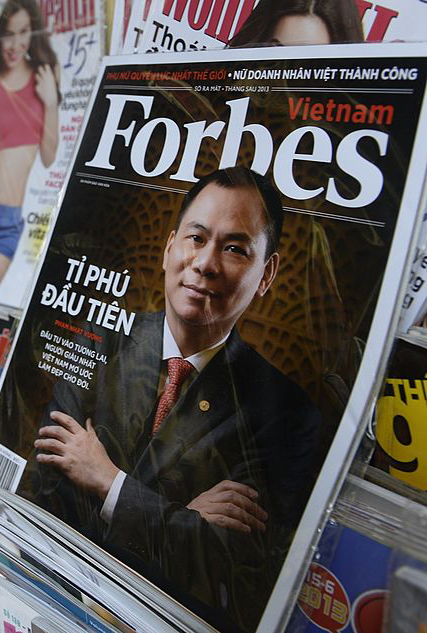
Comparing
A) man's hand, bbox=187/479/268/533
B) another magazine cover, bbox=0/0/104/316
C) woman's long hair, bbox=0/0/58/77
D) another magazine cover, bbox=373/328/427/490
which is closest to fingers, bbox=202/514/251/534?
man's hand, bbox=187/479/268/533

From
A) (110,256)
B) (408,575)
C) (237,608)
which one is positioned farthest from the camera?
(110,256)

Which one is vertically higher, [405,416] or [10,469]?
[405,416]

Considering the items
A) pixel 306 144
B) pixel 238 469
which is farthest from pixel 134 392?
pixel 306 144

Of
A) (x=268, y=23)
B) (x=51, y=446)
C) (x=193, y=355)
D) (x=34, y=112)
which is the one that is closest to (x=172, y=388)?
(x=193, y=355)

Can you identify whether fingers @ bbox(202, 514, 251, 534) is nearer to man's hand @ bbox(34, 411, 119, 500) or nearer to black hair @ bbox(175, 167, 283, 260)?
man's hand @ bbox(34, 411, 119, 500)

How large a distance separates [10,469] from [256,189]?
1.13ft

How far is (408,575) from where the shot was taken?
30cm

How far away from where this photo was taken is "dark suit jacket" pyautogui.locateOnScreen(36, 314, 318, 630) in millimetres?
411

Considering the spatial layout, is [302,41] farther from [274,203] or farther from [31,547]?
[31,547]

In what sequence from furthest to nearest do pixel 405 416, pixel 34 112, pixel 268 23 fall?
pixel 34 112 < pixel 268 23 < pixel 405 416

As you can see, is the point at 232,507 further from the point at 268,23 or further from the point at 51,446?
the point at 268,23

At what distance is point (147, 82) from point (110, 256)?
165mm

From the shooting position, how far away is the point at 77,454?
512 millimetres

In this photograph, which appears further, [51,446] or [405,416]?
[51,446]
